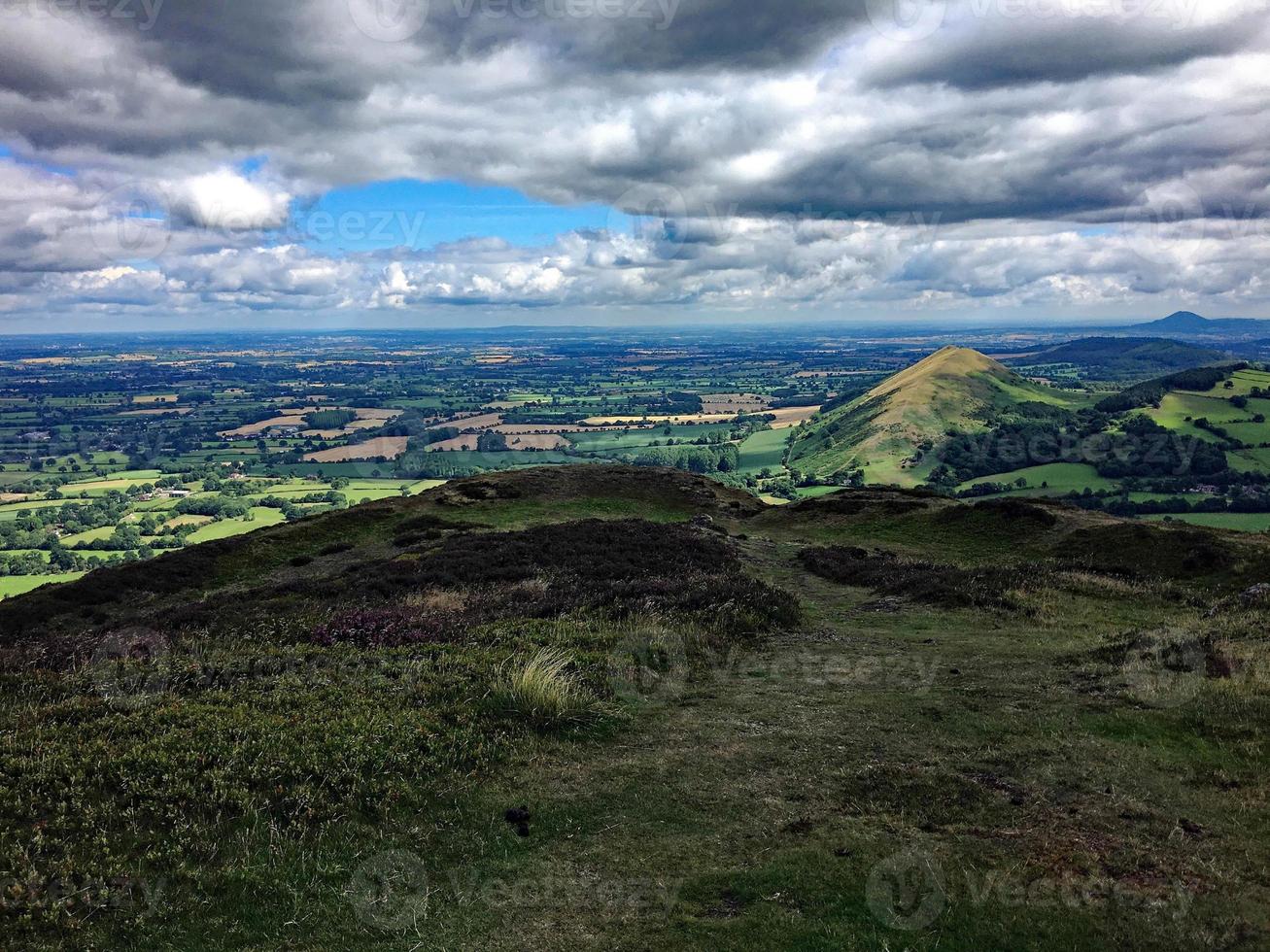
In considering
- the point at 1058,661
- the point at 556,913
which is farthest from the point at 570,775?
the point at 1058,661

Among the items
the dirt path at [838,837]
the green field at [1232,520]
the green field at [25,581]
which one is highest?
the dirt path at [838,837]

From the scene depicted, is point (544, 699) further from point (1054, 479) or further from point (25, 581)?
point (1054, 479)

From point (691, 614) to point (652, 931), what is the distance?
546 inches

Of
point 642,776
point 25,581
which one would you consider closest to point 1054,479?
point 642,776

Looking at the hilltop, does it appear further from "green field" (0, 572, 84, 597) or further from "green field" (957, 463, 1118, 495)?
"green field" (957, 463, 1118, 495)

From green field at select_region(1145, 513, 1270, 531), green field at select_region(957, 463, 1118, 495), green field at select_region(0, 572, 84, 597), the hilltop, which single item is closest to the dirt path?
the hilltop

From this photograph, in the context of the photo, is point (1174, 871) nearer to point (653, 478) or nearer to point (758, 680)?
point (758, 680)

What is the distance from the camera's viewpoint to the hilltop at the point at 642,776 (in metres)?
8.22

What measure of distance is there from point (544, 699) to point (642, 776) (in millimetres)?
2757

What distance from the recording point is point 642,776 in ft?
39.0

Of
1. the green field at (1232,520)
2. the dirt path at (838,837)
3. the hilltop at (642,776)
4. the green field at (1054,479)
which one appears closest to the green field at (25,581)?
the hilltop at (642,776)

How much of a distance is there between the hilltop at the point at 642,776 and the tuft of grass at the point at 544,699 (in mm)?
81

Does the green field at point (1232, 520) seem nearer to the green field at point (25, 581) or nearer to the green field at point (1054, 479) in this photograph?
the green field at point (1054, 479)

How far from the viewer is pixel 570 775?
1188 cm
